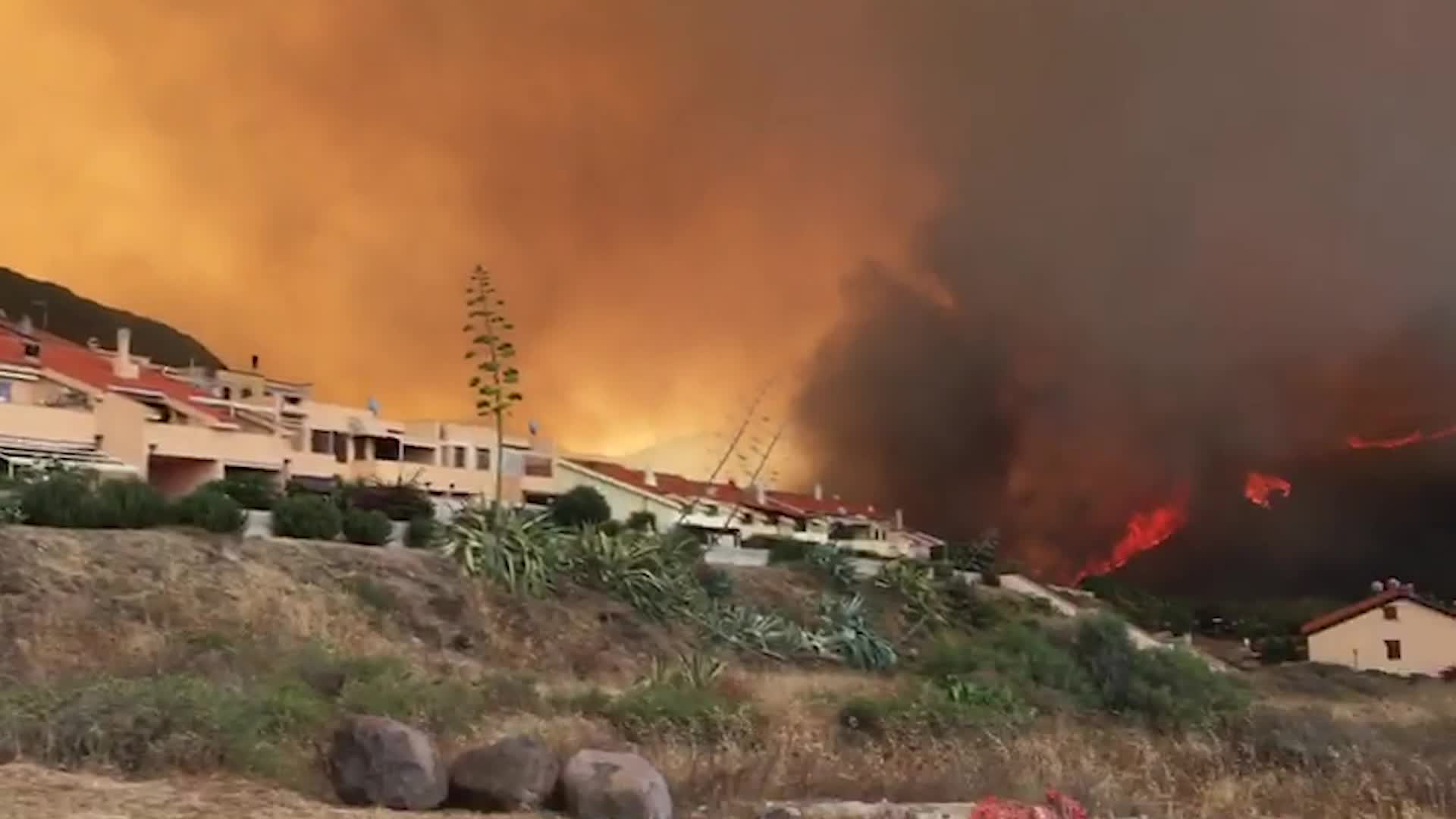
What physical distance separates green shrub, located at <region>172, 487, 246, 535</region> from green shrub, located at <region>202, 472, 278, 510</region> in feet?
5.48

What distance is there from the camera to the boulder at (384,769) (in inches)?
340

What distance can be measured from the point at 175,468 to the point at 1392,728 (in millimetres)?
32888

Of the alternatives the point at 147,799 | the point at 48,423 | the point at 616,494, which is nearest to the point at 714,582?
the point at 48,423

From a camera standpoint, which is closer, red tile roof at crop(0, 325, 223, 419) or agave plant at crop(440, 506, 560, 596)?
agave plant at crop(440, 506, 560, 596)

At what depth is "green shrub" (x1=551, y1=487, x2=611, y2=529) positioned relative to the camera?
44.5 m

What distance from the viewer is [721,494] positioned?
68.4 metres

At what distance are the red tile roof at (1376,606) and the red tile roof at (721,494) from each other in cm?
2468

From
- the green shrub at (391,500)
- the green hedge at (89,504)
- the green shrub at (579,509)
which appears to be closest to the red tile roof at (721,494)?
the green shrub at (579,509)

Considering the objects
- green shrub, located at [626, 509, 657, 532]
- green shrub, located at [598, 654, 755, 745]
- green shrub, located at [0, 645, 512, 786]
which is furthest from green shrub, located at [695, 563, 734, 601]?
green shrub, located at [0, 645, 512, 786]

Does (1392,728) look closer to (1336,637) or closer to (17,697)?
(17,697)

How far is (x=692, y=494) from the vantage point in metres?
63.5

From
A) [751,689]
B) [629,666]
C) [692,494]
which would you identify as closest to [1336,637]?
[692,494]

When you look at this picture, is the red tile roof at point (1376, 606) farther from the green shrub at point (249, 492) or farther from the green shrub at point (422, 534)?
the green shrub at point (249, 492)

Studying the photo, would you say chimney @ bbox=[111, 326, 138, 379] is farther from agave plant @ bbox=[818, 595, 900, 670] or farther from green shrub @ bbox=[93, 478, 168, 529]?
agave plant @ bbox=[818, 595, 900, 670]
